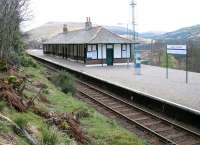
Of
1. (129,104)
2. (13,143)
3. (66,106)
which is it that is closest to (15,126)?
(13,143)

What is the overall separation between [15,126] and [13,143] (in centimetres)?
95

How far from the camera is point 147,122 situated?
16.0 metres

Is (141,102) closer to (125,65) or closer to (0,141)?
(0,141)

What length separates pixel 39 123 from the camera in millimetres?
9789

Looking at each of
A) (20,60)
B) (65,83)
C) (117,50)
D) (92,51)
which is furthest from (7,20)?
(117,50)

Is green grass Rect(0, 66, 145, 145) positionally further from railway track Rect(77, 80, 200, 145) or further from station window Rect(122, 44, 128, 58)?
station window Rect(122, 44, 128, 58)

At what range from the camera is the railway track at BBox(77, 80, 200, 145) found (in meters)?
13.2

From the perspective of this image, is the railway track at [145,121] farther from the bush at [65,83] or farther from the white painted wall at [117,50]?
the white painted wall at [117,50]

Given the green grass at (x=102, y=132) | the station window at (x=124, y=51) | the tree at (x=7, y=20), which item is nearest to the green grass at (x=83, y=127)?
the green grass at (x=102, y=132)

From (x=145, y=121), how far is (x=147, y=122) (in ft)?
0.72

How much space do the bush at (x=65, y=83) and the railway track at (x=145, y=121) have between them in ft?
2.38

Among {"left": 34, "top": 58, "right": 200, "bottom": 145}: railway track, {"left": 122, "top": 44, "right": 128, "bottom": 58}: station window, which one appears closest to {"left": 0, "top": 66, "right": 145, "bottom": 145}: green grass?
{"left": 34, "top": 58, "right": 200, "bottom": 145}: railway track

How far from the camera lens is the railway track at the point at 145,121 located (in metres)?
13.2

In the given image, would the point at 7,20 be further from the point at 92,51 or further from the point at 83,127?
the point at 92,51
